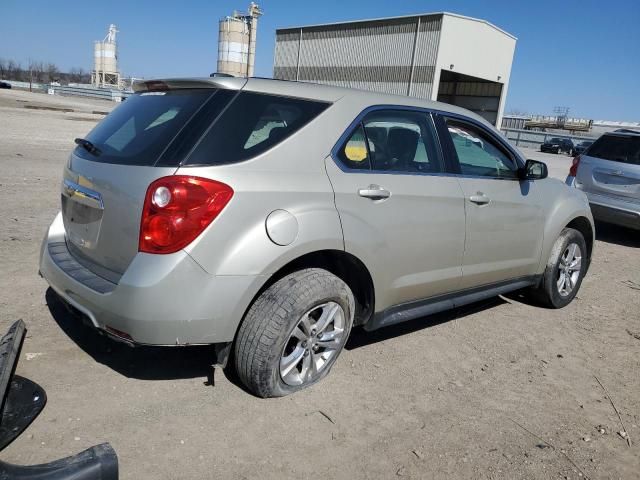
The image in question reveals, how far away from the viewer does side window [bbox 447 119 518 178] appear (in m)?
3.96

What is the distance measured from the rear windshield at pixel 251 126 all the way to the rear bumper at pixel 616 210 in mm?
6533

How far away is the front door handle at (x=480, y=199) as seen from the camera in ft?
12.7

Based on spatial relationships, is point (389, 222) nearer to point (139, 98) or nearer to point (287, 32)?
point (139, 98)

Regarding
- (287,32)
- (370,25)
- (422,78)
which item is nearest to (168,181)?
(422,78)

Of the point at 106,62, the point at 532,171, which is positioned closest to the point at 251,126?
the point at 532,171

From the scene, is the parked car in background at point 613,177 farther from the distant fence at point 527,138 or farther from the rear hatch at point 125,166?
the distant fence at point 527,138

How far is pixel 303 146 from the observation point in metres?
2.97

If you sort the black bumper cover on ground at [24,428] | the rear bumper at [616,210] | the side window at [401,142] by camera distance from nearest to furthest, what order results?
the black bumper cover on ground at [24,428] < the side window at [401,142] < the rear bumper at [616,210]

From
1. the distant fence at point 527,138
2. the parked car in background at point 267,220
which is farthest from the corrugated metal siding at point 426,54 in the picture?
the parked car in background at point 267,220

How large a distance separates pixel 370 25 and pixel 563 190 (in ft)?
150

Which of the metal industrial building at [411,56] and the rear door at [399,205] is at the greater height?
the metal industrial building at [411,56]

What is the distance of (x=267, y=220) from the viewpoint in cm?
273

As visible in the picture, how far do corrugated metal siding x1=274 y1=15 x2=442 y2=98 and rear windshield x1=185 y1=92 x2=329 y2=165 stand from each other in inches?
1551

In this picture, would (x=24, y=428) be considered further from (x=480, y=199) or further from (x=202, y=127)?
(x=480, y=199)
